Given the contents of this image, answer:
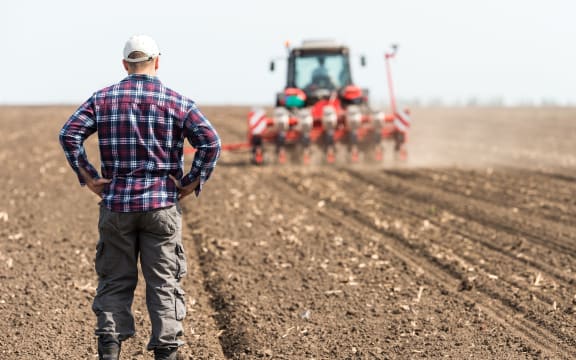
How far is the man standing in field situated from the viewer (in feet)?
12.9

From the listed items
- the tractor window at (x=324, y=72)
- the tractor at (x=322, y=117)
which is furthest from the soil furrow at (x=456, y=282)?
the tractor window at (x=324, y=72)

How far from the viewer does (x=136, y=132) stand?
3.92 metres

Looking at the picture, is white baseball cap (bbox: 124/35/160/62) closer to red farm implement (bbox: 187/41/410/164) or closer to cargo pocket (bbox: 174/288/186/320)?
cargo pocket (bbox: 174/288/186/320)

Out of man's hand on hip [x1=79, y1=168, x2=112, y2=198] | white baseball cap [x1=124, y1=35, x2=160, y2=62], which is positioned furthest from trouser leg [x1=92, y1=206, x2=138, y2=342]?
white baseball cap [x1=124, y1=35, x2=160, y2=62]

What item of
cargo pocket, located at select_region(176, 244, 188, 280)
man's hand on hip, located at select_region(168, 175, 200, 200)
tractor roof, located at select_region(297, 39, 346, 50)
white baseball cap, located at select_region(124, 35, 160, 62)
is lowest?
cargo pocket, located at select_region(176, 244, 188, 280)

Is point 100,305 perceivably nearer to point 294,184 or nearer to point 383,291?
point 383,291

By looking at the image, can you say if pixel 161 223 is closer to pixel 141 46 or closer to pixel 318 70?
pixel 141 46

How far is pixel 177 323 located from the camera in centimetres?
412

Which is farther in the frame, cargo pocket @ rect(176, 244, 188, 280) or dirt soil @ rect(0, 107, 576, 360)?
dirt soil @ rect(0, 107, 576, 360)

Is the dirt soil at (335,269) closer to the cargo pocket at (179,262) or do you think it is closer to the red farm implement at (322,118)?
the cargo pocket at (179,262)

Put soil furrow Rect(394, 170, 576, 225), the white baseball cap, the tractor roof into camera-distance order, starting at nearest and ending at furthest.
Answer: the white baseball cap
soil furrow Rect(394, 170, 576, 225)
the tractor roof

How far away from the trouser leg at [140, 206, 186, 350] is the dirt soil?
94cm

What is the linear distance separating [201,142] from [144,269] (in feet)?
2.42

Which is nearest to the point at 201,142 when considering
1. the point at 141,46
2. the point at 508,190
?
the point at 141,46
